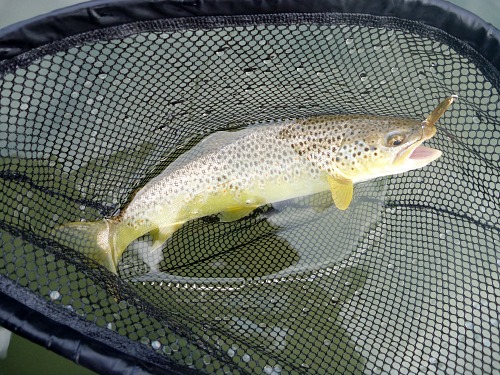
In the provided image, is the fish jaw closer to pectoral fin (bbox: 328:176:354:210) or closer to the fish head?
the fish head

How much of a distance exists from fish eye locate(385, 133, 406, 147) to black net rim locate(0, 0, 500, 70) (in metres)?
0.49

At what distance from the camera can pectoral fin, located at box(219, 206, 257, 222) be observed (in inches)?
106

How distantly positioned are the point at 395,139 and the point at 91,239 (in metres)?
1.55

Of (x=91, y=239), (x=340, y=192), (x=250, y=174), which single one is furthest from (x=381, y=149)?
(x=91, y=239)

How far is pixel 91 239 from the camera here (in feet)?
7.95

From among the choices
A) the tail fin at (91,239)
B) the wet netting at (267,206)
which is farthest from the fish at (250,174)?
the wet netting at (267,206)

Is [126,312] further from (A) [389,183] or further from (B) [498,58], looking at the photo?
(B) [498,58]

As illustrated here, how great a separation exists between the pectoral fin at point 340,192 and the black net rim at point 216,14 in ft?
2.76

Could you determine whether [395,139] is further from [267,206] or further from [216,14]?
[216,14]

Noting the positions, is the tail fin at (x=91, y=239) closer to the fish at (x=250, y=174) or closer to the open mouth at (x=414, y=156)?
the fish at (x=250, y=174)

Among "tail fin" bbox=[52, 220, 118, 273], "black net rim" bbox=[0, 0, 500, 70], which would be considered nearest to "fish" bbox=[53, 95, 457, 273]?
"tail fin" bbox=[52, 220, 118, 273]

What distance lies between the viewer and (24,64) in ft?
6.41

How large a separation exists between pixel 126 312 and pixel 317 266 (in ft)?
3.64

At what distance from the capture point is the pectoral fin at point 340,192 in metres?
2.53
